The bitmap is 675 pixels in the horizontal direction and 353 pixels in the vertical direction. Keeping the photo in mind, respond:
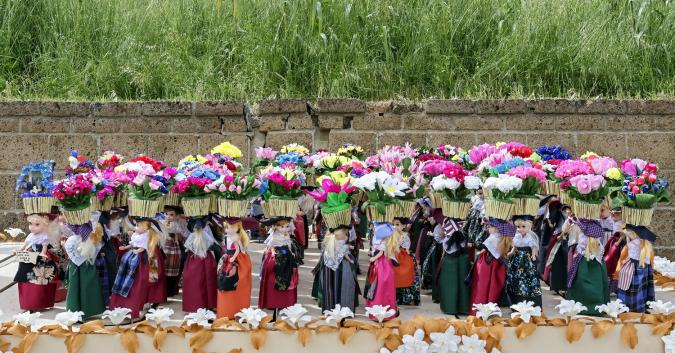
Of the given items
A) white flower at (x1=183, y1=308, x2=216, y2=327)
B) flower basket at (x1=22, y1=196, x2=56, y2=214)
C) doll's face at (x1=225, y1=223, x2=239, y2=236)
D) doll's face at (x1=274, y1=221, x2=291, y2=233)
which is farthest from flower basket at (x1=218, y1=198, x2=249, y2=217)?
flower basket at (x1=22, y1=196, x2=56, y2=214)

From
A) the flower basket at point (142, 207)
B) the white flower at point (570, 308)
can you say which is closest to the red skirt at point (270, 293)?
the flower basket at point (142, 207)

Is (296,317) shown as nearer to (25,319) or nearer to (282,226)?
(282,226)

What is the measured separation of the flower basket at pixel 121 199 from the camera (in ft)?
14.0

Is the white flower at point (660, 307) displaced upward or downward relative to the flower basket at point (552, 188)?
downward

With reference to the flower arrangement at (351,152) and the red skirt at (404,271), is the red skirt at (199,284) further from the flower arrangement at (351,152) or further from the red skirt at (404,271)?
the flower arrangement at (351,152)

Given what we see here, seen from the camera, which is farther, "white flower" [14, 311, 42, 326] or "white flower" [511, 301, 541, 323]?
"white flower" [511, 301, 541, 323]

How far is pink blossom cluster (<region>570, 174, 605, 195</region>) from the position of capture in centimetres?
392

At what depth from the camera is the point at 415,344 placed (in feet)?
11.3

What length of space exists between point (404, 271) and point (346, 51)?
381 centimetres

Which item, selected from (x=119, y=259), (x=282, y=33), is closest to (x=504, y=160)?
(x=119, y=259)

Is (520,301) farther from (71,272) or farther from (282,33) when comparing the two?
(282,33)

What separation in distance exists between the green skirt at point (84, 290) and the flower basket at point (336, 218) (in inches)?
51.7

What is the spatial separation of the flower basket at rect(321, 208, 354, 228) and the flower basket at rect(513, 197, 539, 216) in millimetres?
938

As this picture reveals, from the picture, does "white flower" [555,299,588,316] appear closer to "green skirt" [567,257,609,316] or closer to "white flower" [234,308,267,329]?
"green skirt" [567,257,609,316]
